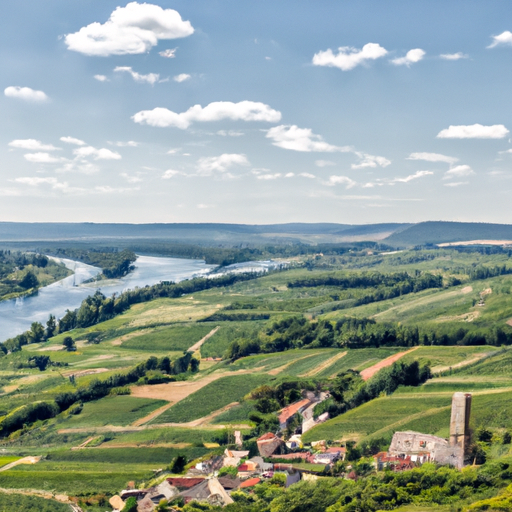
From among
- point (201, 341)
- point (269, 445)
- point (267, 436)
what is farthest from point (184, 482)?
point (201, 341)

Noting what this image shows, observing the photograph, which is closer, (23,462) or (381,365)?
(23,462)

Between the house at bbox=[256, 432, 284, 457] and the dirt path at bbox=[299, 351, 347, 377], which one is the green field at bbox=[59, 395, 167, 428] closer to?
the dirt path at bbox=[299, 351, 347, 377]

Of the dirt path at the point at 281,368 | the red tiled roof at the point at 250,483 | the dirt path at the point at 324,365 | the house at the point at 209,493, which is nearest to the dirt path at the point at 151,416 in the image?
the dirt path at the point at 281,368

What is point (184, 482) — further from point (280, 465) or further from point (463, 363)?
point (463, 363)

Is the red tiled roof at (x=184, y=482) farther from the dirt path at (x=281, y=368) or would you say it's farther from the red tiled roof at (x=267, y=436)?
the dirt path at (x=281, y=368)

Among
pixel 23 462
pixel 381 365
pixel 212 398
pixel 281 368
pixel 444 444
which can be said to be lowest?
pixel 23 462

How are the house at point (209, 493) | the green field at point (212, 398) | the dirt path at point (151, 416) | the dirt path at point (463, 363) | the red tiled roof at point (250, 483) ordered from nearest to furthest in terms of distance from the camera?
the house at point (209, 493) < the red tiled roof at point (250, 483) < the dirt path at point (151, 416) < the green field at point (212, 398) < the dirt path at point (463, 363)

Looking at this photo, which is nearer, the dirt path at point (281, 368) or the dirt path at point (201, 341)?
the dirt path at point (281, 368)
